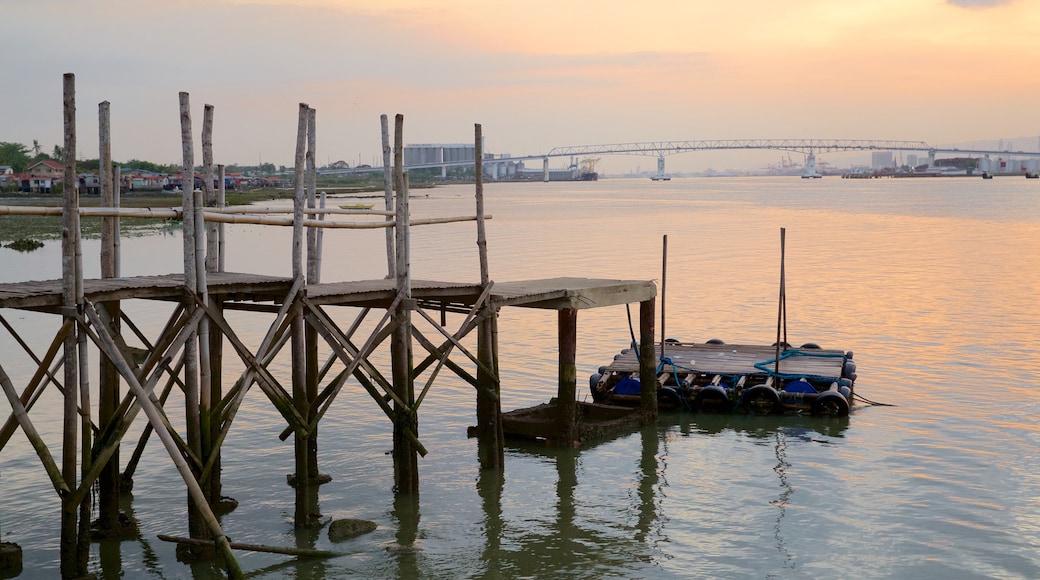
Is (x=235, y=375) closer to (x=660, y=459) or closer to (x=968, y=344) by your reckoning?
(x=660, y=459)

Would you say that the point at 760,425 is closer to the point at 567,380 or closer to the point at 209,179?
the point at 567,380

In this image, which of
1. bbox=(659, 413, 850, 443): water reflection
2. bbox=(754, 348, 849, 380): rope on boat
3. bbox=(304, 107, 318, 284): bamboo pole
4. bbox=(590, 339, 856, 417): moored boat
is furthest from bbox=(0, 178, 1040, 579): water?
bbox=(304, 107, 318, 284): bamboo pole

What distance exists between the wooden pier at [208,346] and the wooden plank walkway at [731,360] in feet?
12.1

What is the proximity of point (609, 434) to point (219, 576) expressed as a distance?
8034 millimetres

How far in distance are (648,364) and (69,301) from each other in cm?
1064

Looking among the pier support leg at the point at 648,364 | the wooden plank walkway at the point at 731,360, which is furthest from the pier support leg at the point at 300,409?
the wooden plank walkway at the point at 731,360

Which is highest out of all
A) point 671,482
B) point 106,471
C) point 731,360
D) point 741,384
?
point 731,360

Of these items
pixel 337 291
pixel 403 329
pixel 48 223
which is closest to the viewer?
pixel 337 291

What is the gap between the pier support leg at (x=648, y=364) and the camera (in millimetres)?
18672

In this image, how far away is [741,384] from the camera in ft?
65.0

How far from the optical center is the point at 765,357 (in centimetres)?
2147

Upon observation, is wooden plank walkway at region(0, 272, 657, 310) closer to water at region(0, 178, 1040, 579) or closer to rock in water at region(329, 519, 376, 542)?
water at region(0, 178, 1040, 579)

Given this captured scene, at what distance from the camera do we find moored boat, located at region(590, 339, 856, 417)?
19375 millimetres

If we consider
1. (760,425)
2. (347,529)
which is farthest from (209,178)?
(760,425)
